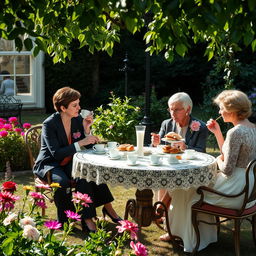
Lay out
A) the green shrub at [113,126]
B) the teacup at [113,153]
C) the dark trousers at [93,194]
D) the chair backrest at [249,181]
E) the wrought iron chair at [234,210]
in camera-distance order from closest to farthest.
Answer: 1. the chair backrest at [249,181]
2. the wrought iron chair at [234,210]
3. the teacup at [113,153]
4. the dark trousers at [93,194]
5. the green shrub at [113,126]

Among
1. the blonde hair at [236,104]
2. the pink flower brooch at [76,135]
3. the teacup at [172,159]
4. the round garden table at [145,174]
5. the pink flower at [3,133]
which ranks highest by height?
the blonde hair at [236,104]

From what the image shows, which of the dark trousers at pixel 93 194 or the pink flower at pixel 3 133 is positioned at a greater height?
the pink flower at pixel 3 133

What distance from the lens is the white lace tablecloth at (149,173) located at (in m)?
4.07

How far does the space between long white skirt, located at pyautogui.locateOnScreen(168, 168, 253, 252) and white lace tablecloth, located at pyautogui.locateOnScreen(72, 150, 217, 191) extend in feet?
0.49

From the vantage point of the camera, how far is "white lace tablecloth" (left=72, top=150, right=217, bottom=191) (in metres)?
4.07

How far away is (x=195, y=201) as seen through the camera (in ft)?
14.4

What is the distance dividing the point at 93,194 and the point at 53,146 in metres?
0.61

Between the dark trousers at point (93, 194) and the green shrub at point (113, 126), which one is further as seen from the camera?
the green shrub at point (113, 126)

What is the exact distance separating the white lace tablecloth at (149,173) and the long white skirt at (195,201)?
150mm

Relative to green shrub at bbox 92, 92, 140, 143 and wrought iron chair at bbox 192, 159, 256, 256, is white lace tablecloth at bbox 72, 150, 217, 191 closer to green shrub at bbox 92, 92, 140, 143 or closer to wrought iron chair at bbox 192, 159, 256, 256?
wrought iron chair at bbox 192, 159, 256, 256

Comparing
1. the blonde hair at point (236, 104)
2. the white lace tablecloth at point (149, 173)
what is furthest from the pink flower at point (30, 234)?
the blonde hair at point (236, 104)

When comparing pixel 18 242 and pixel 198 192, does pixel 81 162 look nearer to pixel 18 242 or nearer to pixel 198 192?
pixel 198 192

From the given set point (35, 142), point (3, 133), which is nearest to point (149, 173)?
point (3, 133)

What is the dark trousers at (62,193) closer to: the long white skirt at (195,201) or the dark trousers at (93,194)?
the dark trousers at (93,194)
